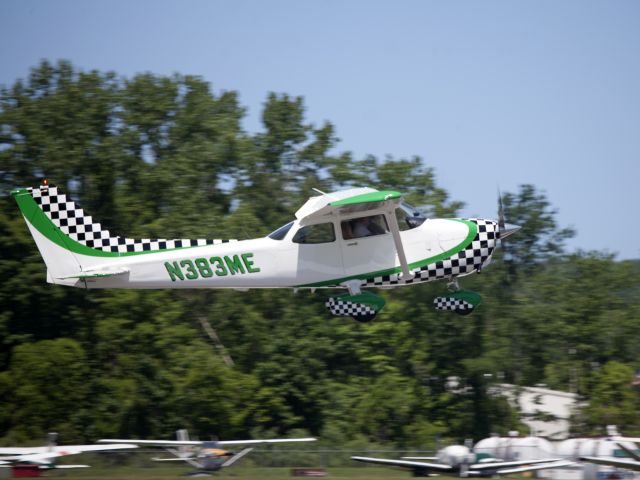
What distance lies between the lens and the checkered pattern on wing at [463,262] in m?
17.7

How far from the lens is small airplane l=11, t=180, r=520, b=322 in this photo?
17.5 m

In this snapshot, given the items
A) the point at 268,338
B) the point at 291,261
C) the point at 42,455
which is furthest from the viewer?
the point at 268,338

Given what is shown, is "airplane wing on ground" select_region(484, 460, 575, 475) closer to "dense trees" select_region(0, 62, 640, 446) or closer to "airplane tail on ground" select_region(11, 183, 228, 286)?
"airplane tail on ground" select_region(11, 183, 228, 286)

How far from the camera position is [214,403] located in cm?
2872

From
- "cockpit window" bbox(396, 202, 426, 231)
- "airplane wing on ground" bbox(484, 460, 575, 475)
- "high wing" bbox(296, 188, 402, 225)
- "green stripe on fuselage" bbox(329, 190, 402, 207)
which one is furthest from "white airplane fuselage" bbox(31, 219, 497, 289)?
"airplane wing on ground" bbox(484, 460, 575, 475)

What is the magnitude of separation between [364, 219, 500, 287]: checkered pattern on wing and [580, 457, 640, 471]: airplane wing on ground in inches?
184

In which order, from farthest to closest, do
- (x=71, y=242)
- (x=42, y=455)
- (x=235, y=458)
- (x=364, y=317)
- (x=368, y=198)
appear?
(x=235, y=458) < (x=42, y=455) < (x=71, y=242) < (x=364, y=317) < (x=368, y=198)

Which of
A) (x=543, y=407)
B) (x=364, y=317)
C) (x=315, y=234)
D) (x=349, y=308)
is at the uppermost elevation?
(x=315, y=234)

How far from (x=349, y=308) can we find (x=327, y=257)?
3.67 feet

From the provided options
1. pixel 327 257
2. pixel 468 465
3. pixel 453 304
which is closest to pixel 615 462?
pixel 468 465

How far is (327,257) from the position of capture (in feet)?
57.7

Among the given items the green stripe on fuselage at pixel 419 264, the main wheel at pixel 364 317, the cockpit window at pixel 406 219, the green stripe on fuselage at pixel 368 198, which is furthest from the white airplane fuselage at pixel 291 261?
the green stripe on fuselage at pixel 368 198

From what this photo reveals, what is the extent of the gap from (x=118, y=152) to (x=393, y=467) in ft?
63.3

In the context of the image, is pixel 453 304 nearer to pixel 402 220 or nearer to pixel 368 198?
pixel 402 220
